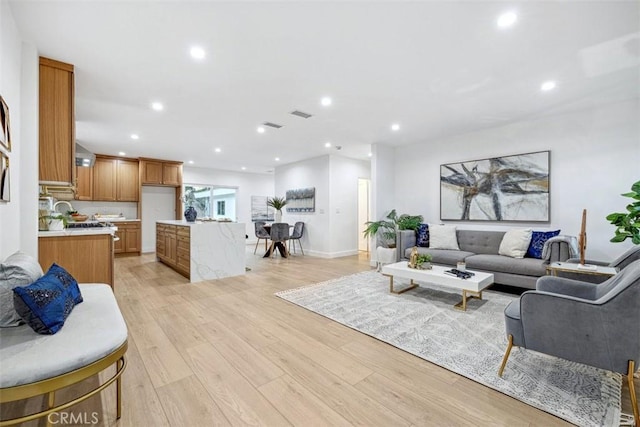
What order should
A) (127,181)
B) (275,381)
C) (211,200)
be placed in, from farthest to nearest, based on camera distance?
(211,200)
(127,181)
(275,381)

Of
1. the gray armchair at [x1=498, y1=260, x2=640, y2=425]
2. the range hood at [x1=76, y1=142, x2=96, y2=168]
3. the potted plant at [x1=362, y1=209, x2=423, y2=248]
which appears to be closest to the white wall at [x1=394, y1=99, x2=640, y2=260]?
the potted plant at [x1=362, y1=209, x2=423, y2=248]

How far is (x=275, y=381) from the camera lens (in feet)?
6.02

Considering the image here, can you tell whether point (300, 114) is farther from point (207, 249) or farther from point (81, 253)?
point (81, 253)

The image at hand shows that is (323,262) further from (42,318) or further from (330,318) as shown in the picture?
(42,318)

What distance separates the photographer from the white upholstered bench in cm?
109

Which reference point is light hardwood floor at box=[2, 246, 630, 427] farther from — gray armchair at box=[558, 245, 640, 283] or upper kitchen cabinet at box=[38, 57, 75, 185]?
gray armchair at box=[558, 245, 640, 283]

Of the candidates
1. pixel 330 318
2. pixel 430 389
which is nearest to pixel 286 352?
pixel 330 318

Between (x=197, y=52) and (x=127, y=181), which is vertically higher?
(x=197, y=52)

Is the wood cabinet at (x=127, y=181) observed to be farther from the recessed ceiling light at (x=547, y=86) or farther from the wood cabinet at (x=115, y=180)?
the recessed ceiling light at (x=547, y=86)

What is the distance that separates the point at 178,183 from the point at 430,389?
7862mm

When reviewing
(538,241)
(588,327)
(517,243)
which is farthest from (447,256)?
(588,327)

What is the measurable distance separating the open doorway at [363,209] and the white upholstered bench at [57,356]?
21.7 feet

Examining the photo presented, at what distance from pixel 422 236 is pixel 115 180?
750cm

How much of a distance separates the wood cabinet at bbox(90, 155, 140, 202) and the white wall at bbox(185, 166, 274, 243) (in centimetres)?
141
